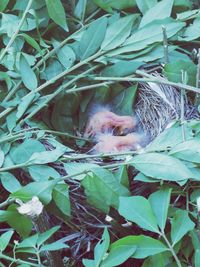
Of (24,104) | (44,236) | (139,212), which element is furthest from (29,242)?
(24,104)

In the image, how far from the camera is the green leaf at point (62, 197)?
2.31ft

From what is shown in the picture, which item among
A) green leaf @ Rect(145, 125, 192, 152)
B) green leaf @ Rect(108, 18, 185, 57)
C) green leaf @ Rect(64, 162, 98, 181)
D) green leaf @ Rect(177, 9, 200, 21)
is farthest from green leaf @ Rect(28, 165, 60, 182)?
green leaf @ Rect(177, 9, 200, 21)

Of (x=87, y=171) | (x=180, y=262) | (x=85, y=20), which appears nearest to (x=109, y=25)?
(x=85, y=20)

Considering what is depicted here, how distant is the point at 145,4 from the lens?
37.3 inches

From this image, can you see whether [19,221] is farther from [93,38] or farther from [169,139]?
[93,38]

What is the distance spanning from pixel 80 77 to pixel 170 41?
0.16 m

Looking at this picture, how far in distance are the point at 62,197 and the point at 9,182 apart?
92 millimetres

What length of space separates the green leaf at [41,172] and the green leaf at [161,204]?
145mm

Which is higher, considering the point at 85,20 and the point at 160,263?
the point at 85,20

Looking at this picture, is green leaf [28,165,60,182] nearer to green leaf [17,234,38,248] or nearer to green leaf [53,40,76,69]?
green leaf [17,234,38,248]

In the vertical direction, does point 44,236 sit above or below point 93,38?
below

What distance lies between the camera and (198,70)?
0.84m

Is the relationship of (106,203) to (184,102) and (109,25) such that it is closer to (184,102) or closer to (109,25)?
(184,102)

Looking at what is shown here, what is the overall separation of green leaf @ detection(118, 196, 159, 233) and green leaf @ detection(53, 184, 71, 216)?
0.08m
